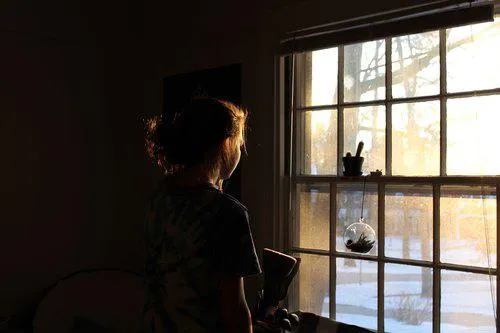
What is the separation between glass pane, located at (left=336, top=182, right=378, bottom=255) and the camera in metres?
2.24

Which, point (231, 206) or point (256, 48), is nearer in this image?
point (231, 206)

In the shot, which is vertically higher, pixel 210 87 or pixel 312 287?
pixel 210 87

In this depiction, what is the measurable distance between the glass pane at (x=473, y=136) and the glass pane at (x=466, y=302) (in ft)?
1.28

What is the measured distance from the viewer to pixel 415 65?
2.13 meters

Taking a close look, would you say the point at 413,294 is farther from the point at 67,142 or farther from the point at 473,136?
the point at 67,142

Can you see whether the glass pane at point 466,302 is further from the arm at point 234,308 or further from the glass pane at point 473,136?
the arm at point 234,308

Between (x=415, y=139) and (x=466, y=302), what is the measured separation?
2.10ft

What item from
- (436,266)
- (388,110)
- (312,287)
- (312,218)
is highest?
(388,110)

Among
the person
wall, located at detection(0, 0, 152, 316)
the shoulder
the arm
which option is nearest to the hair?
the person

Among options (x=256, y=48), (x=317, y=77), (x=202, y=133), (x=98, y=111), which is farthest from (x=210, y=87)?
(x=202, y=133)

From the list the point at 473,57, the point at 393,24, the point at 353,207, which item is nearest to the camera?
the point at 473,57

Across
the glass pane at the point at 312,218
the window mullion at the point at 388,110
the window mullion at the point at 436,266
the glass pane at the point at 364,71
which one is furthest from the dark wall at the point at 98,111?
the window mullion at the point at 436,266

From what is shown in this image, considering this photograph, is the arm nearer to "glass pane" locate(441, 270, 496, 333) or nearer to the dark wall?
"glass pane" locate(441, 270, 496, 333)

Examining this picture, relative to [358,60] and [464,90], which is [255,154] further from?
[464,90]
